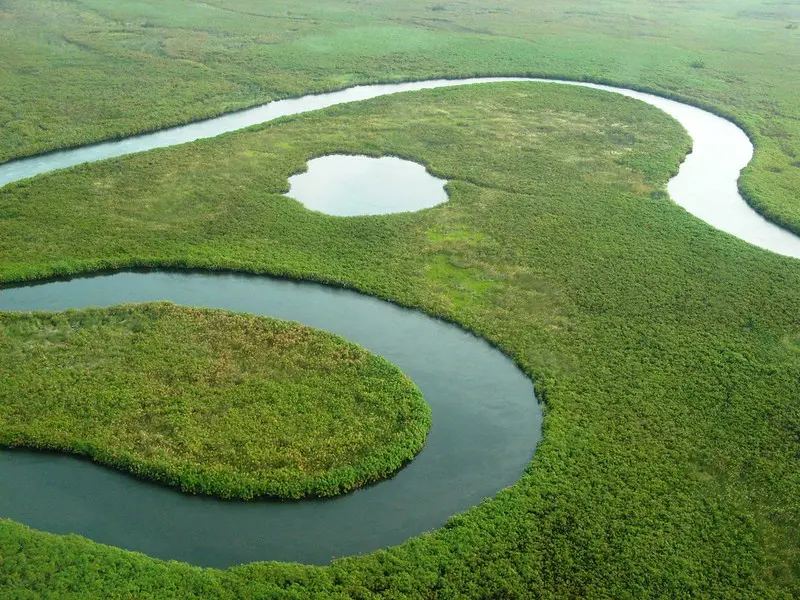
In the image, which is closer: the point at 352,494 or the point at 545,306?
the point at 352,494

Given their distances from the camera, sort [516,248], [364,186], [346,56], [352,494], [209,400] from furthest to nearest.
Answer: [346,56] → [364,186] → [516,248] → [209,400] → [352,494]

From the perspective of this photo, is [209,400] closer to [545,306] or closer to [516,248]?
[545,306]

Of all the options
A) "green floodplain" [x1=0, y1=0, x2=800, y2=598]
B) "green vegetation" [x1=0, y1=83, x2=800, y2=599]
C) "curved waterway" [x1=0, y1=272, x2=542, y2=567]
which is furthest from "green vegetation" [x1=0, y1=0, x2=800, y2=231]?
"curved waterway" [x1=0, y1=272, x2=542, y2=567]

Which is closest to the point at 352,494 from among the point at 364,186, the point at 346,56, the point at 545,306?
the point at 545,306

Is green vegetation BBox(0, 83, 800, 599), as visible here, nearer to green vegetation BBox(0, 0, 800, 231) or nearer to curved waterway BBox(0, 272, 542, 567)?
curved waterway BBox(0, 272, 542, 567)

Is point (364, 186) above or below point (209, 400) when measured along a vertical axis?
above

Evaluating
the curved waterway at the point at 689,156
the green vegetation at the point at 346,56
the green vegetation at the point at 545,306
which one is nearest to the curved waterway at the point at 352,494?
the green vegetation at the point at 545,306

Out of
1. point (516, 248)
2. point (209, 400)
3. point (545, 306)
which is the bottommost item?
point (209, 400)
